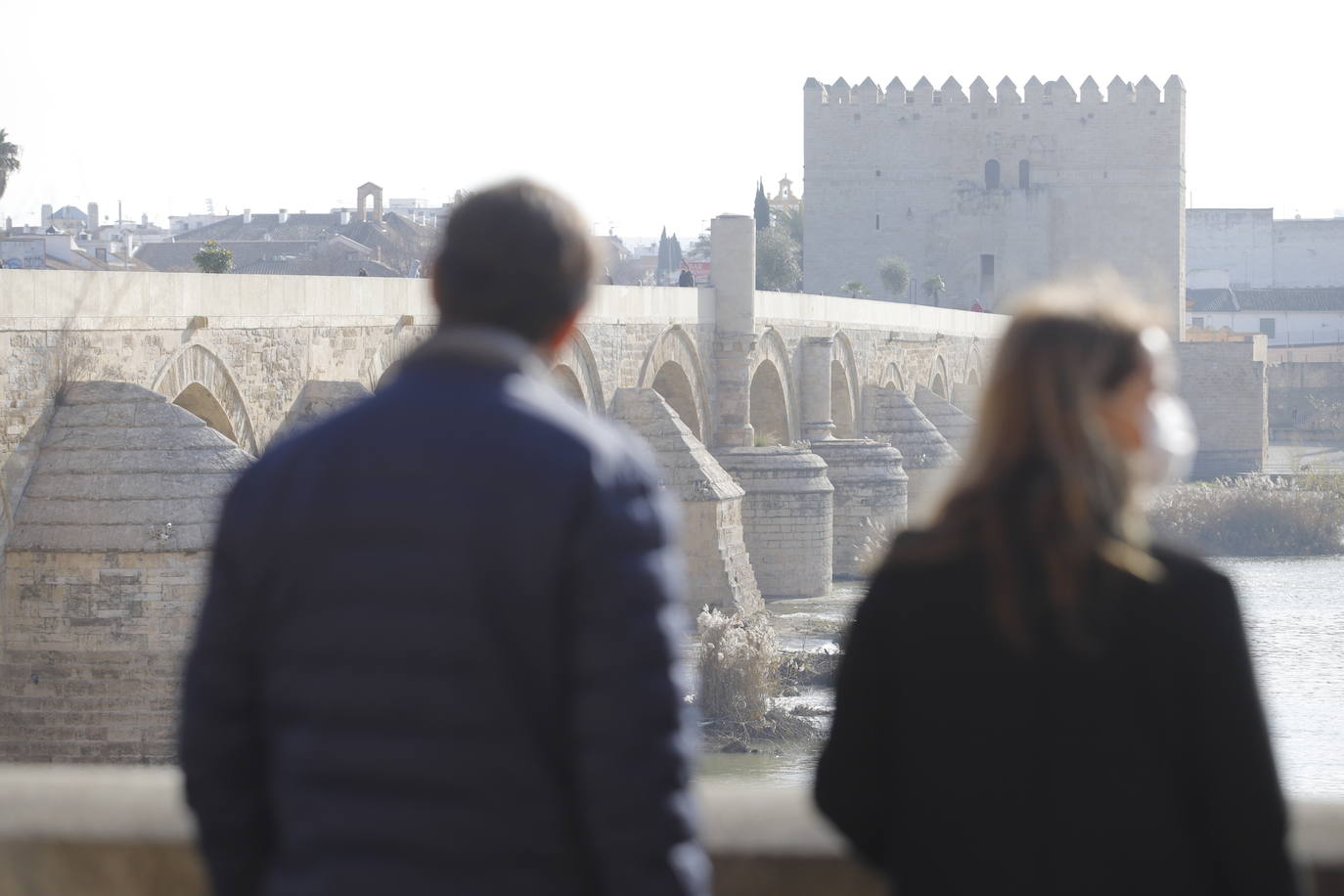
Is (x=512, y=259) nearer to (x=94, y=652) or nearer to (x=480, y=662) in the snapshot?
(x=480, y=662)

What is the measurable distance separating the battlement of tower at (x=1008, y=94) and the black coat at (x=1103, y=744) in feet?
147

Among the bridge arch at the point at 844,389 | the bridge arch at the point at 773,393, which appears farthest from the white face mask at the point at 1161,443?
the bridge arch at the point at 844,389

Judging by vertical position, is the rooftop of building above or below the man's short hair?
above

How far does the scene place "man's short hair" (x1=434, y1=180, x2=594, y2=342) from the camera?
1714 millimetres

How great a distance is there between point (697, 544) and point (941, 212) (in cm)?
2842

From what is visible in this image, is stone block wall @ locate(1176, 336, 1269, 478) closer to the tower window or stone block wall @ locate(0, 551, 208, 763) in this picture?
the tower window

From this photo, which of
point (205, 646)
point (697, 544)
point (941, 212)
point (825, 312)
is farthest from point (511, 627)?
point (941, 212)

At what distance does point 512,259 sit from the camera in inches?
67.7

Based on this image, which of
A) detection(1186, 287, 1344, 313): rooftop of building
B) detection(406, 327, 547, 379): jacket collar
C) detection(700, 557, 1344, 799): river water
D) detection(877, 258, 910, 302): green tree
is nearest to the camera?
detection(406, 327, 547, 379): jacket collar

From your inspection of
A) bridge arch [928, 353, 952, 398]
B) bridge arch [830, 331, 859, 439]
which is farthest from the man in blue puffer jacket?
bridge arch [928, 353, 952, 398]

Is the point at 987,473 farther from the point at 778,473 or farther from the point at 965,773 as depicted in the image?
the point at 778,473

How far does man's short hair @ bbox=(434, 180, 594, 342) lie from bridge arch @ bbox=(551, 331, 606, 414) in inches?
600

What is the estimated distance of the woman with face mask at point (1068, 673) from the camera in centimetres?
158

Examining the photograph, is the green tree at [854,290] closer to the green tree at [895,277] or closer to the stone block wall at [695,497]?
the green tree at [895,277]
